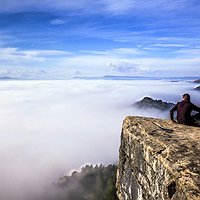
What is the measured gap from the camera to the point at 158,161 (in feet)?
54.3

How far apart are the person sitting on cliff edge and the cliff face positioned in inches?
28.5

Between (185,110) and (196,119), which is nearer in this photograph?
(185,110)

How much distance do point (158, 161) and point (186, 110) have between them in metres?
6.31

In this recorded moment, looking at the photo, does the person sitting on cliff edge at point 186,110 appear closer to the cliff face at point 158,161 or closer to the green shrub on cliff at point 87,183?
the cliff face at point 158,161

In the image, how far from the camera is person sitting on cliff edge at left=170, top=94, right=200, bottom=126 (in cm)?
2175

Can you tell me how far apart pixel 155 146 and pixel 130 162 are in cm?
385

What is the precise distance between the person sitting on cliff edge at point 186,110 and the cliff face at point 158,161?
28.5 inches

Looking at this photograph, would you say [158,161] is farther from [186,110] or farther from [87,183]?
[87,183]

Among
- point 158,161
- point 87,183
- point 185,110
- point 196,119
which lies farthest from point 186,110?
point 87,183

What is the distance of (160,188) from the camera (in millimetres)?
15922

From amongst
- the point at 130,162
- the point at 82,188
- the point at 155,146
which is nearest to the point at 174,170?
the point at 155,146

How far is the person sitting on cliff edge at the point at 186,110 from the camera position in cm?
2175

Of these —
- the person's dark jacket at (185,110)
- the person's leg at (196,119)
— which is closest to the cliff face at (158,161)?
the person's dark jacket at (185,110)

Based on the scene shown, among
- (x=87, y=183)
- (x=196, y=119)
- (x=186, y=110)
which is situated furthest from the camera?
(x=87, y=183)
